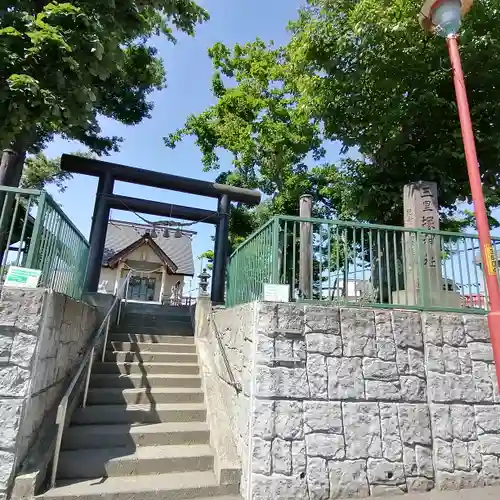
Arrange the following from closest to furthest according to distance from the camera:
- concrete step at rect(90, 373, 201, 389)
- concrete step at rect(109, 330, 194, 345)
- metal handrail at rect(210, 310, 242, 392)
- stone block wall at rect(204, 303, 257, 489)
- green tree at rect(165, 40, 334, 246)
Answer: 1. stone block wall at rect(204, 303, 257, 489)
2. metal handrail at rect(210, 310, 242, 392)
3. concrete step at rect(90, 373, 201, 389)
4. concrete step at rect(109, 330, 194, 345)
5. green tree at rect(165, 40, 334, 246)

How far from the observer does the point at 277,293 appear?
371 cm

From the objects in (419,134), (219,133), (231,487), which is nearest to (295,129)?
(219,133)

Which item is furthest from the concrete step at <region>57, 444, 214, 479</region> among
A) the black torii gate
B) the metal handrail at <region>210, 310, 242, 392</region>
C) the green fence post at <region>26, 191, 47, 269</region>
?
the black torii gate

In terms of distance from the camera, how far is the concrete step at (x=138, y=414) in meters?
4.19

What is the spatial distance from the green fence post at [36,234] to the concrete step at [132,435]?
6.43ft

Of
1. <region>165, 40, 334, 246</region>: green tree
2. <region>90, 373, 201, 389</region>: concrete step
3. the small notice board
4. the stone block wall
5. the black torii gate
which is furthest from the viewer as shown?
<region>165, 40, 334, 246</region>: green tree

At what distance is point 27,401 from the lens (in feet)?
10.1

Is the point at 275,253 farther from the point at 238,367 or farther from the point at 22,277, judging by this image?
the point at 22,277

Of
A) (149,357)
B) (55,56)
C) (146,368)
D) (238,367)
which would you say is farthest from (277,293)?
(55,56)

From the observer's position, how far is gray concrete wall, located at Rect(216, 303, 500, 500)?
334cm

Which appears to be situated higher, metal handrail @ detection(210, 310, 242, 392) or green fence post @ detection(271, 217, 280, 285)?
green fence post @ detection(271, 217, 280, 285)

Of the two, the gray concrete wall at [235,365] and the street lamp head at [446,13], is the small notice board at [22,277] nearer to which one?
the gray concrete wall at [235,365]

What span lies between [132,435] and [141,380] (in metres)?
1.07

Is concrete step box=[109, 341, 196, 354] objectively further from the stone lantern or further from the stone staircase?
the stone lantern
